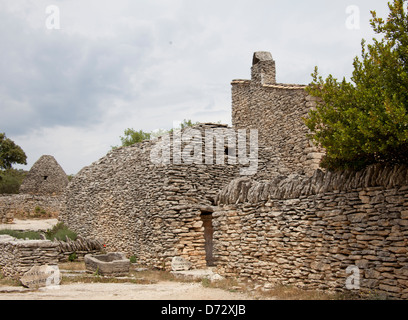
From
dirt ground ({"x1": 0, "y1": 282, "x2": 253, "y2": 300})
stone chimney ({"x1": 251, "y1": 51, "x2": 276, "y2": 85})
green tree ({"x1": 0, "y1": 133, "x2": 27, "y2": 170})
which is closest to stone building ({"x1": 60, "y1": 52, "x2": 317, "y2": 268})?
stone chimney ({"x1": 251, "y1": 51, "x2": 276, "y2": 85})

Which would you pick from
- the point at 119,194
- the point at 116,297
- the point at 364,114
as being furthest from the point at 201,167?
the point at 364,114

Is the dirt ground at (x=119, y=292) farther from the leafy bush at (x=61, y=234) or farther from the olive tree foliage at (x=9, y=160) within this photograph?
the olive tree foliage at (x=9, y=160)

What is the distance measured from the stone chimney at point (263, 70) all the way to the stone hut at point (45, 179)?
2221 centimetres

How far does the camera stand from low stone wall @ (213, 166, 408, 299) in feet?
23.2

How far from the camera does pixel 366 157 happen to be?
7.64 m

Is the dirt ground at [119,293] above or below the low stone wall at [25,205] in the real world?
below

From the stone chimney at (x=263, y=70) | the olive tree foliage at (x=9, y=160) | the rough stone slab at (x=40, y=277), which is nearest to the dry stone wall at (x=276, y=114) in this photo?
the stone chimney at (x=263, y=70)

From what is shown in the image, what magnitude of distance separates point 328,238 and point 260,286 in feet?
7.42

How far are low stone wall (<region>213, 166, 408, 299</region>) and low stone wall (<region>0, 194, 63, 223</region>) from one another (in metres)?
19.8

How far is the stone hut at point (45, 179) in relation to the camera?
34469mm

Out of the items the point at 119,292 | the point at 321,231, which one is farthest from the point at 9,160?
the point at 321,231

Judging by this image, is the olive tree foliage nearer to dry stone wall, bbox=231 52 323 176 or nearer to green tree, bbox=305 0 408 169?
dry stone wall, bbox=231 52 323 176

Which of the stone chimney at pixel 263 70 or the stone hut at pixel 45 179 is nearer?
the stone chimney at pixel 263 70

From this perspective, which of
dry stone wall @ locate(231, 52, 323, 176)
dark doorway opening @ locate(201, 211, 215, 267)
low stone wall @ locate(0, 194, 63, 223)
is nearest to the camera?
dark doorway opening @ locate(201, 211, 215, 267)
